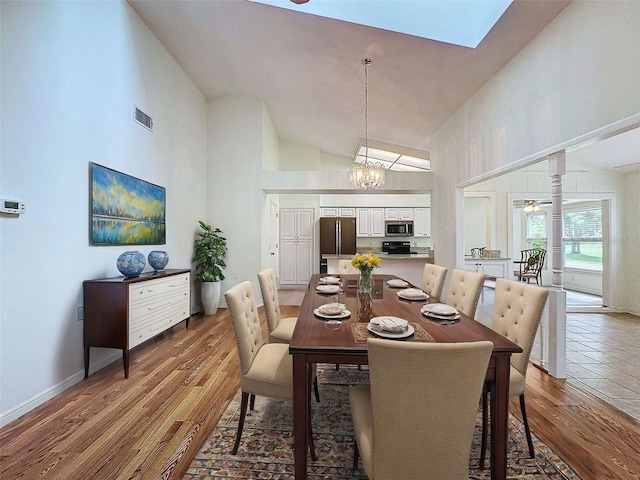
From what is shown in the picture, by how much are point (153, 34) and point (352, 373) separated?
14.7ft

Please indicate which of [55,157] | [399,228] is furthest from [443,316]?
[399,228]

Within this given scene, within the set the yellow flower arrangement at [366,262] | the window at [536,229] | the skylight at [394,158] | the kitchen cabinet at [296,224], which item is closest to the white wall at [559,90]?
the yellow flower arrangement at [366,262]

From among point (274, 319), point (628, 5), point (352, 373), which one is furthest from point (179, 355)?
point (628, 5)

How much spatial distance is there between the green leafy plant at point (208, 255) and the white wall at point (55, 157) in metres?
1.36

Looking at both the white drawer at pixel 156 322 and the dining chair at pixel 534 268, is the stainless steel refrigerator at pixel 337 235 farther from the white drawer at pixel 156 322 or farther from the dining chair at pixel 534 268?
the white drawer at pixel 156 322

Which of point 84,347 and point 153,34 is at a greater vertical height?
point 153,34

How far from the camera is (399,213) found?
8008 millimetres

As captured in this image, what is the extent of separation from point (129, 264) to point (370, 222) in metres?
6.08

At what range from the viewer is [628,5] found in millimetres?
1969

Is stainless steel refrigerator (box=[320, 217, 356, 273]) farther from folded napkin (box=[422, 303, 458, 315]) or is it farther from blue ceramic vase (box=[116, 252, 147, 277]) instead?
folded napkin (box=[422, 303, 458, 315])

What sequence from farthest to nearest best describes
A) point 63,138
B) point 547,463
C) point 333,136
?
1. point 333,136
2. point 63,138
3. point 547,463

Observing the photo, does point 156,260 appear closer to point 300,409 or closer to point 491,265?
point 300,409

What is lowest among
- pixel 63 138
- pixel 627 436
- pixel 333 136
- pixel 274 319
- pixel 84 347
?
pixel 627 436

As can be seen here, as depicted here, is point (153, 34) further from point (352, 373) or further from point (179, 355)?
point (352, 373)
